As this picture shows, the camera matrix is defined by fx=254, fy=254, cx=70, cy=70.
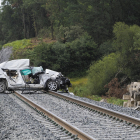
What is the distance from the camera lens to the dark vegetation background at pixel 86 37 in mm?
24859

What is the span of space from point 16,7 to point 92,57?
33.0 m

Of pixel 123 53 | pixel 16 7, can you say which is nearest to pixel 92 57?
pixel 123 53

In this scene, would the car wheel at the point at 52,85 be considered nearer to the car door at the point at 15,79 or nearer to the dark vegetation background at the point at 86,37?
the car door at the point at 15,79

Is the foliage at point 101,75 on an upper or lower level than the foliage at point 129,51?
lower

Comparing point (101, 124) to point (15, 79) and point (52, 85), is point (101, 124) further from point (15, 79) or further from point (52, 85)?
point (15, 79)

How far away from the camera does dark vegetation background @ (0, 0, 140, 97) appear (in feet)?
81.6

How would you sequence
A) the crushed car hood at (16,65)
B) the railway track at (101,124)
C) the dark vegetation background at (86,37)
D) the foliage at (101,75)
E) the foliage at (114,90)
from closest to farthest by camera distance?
the railway track at (101,124) → the crushed car hood at (16,65) → the foliage at (114,90) → the foliage at (101,75) → the dark vegetation background at (86,37)

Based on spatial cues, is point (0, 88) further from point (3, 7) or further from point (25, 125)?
point (3, 7)

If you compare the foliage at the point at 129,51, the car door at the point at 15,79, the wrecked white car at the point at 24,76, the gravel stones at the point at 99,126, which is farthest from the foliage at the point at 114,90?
the gravel stones at the point at 99,126

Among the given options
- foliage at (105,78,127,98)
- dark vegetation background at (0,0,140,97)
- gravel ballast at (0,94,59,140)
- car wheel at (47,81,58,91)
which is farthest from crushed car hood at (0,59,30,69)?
gravel ballast at (0,94,59,140)

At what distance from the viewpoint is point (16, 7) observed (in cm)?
6625

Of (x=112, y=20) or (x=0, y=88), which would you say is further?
(x=112, y=20)

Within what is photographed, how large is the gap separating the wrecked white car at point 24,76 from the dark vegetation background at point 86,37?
648cm

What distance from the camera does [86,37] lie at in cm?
4350
